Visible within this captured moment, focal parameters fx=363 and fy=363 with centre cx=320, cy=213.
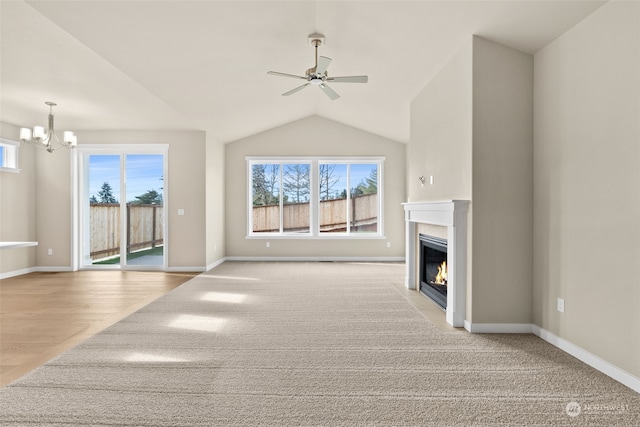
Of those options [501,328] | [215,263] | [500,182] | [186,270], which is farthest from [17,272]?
[500,182]

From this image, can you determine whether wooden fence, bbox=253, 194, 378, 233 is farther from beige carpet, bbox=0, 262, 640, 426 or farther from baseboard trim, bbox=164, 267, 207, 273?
beige carpet, bbox=0, 262, 640, 426

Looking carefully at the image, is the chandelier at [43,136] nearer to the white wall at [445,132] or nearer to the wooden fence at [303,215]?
the wooden fence at [303,215]

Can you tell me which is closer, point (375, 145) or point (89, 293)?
point (89, 293)

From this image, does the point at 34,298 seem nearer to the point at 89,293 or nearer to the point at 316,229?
the point at 89,293

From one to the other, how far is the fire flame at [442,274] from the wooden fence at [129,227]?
510 cm

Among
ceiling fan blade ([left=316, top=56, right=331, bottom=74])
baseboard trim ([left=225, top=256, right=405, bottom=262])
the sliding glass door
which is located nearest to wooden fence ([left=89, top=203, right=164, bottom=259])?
the sliding glass door

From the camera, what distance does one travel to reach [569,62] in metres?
2.90

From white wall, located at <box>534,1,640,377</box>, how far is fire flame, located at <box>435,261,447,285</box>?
3.56 ft

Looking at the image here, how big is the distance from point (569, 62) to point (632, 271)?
66.2 inches

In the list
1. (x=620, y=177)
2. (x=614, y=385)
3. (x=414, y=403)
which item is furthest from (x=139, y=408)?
(x=620, y=177)

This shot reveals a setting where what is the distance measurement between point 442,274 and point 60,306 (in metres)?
4.59

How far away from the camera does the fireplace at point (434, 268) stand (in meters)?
4.23

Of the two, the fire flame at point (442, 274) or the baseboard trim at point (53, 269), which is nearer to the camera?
the fire flame at point (442, 274)

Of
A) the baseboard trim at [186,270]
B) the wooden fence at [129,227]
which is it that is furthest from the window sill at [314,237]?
the wooden fence at [129,227]
